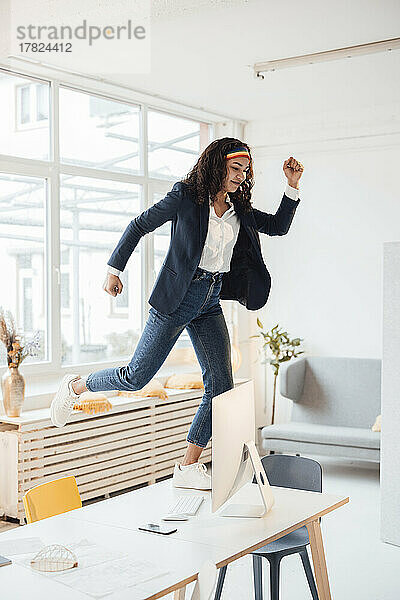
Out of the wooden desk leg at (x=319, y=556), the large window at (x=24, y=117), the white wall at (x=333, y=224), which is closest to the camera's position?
the wooden desk leg at (x=319, y=556)

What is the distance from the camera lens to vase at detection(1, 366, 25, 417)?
4.67 meters

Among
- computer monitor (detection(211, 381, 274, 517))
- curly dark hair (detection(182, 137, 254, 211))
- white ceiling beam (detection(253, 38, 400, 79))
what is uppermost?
white ceiling beam (detection(253, 38, 400, 79))

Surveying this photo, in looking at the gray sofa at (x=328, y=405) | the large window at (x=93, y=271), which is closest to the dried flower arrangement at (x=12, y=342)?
the large window at (x=93, y=271)

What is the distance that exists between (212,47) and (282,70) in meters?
0.74

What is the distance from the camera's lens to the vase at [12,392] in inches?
184

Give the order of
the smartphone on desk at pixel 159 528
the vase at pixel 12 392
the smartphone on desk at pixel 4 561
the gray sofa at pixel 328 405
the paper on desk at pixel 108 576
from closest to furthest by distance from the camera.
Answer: the paper on desk at pixel 108 576 → the smartphone on desk at pixel 4 561 → the smartphone on desk at pixel 159 528 → the vase at pixel 12 392 → the gray sofa at pixel 328 405

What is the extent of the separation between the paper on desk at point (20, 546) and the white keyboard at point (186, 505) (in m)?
0.47

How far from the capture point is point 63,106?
5.40 meters

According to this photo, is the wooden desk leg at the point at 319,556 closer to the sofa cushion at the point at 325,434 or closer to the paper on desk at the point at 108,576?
the paper on desk at the point at 108,576

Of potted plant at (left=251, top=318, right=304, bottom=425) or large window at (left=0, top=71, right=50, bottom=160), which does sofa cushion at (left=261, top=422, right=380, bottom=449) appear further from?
large window at (left=0, top=71, right=50, bottom=160)

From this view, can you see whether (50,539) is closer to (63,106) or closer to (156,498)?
(156,498)

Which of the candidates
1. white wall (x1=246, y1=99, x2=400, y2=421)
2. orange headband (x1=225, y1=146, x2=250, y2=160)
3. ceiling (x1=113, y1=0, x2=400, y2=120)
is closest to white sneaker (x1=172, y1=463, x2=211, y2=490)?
orange headband (x1=225, y1=146, x2=250, y2=160)

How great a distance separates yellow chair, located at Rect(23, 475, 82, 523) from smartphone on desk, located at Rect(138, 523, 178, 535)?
1.44 ft

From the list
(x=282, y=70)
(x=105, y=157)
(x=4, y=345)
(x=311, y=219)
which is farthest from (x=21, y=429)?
(x=311, y=219)
